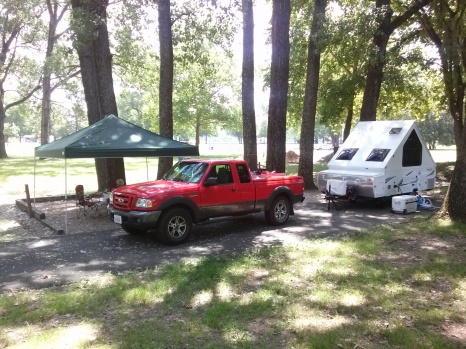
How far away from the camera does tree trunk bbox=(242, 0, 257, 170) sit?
14891 millimetres

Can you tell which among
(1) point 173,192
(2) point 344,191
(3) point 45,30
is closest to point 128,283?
(1) point 173,192

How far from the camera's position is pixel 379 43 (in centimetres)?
1611

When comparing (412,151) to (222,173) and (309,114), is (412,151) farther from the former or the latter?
(222,173)

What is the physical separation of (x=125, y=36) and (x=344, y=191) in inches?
666

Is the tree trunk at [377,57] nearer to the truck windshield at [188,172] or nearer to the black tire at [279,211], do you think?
the black tire at [279,211]

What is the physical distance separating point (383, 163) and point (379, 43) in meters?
6.46

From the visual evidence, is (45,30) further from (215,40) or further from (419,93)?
(419,93)

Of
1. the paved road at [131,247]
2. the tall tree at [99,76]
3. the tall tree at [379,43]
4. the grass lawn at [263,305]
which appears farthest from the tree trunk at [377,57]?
the grass lawn at [263,305]

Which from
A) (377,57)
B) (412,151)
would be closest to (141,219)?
(412,151)

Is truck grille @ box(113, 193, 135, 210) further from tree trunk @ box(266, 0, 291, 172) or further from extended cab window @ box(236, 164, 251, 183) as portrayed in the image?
tree trunk @ box(266, 0, 291, 172)

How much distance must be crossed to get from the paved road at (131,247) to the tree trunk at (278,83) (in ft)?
12.2

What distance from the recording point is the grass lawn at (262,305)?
4031mm

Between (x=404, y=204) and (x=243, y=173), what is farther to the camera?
(x=404, y=204)

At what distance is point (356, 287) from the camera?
17.9 feet
